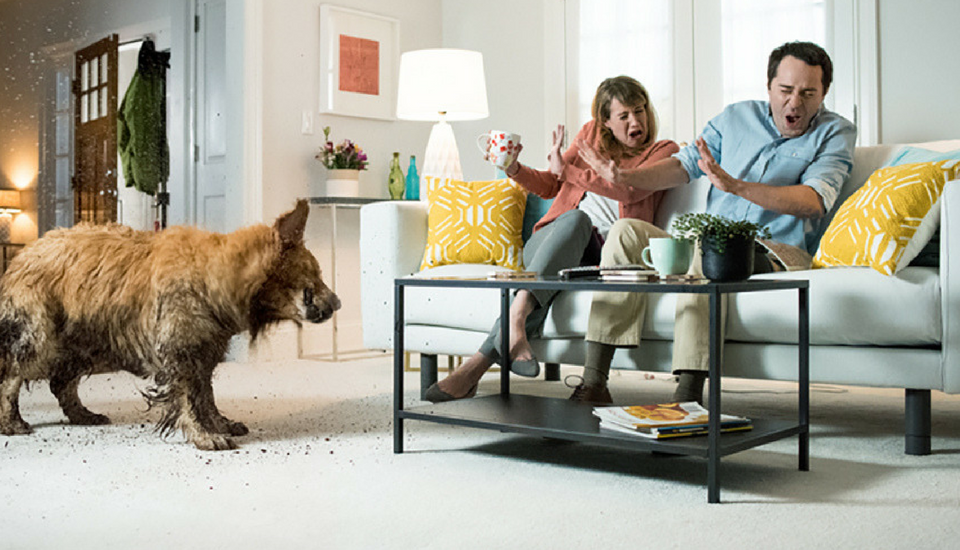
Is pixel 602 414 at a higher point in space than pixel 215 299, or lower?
lower

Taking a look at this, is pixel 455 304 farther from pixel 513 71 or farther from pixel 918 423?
pixel 513 71

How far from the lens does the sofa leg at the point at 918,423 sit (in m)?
2.17

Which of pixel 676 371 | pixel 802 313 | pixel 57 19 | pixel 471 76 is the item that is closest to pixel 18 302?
pixel 676 371

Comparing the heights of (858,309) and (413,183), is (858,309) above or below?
below

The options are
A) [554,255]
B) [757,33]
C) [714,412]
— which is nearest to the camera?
[714,412]

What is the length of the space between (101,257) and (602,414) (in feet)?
4.35

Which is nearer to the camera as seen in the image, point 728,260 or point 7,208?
point 728,260

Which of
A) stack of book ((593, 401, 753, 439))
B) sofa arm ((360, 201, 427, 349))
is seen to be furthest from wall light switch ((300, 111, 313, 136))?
stack of book ((593, 401, 753, 439))

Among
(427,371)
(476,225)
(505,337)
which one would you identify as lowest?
(427,371)

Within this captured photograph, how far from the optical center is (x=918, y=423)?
2.17m

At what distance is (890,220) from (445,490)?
4.11 ft

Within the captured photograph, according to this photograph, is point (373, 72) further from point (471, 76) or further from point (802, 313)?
point (802, 313)

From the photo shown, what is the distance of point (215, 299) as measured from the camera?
7.51ft

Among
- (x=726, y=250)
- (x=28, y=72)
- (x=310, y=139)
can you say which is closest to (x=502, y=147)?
(x=726, y=250)
